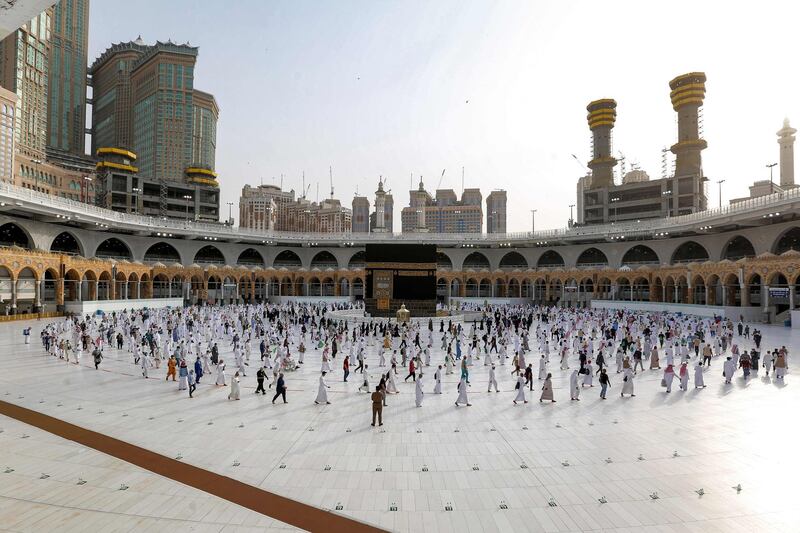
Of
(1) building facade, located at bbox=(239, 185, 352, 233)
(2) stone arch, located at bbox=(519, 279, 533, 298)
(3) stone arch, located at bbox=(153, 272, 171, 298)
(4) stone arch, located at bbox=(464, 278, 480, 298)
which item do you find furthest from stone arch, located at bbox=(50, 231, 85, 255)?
(1) building facade, located at bbox=(239, 185, 352, 233)

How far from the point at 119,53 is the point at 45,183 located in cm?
6413

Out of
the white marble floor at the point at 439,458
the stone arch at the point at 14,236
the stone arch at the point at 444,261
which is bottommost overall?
the white marble floor at the point at 439,458

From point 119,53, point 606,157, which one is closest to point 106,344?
point 606,157

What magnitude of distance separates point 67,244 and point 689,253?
61.1 meters

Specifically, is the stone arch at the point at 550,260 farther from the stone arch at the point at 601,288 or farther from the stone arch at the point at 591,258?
the stone arch at the point at 601,288

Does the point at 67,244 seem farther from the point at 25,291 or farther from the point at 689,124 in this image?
the point at 689,124

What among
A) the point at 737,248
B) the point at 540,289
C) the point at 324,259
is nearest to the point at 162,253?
the point at 324,259

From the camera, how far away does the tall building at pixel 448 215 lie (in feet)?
439

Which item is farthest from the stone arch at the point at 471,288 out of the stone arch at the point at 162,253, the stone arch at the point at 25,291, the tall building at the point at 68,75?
the tall building at the point at 68,75

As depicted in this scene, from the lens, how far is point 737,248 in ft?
128

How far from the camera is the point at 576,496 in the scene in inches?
226

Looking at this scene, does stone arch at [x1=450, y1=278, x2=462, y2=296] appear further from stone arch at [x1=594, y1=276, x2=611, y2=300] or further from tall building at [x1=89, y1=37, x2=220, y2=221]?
tall building at [x1=89, y1=37, x2=220, y2=221]

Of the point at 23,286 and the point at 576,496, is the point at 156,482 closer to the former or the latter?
the point at 576,496

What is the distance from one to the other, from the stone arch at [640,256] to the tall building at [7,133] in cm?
8261
